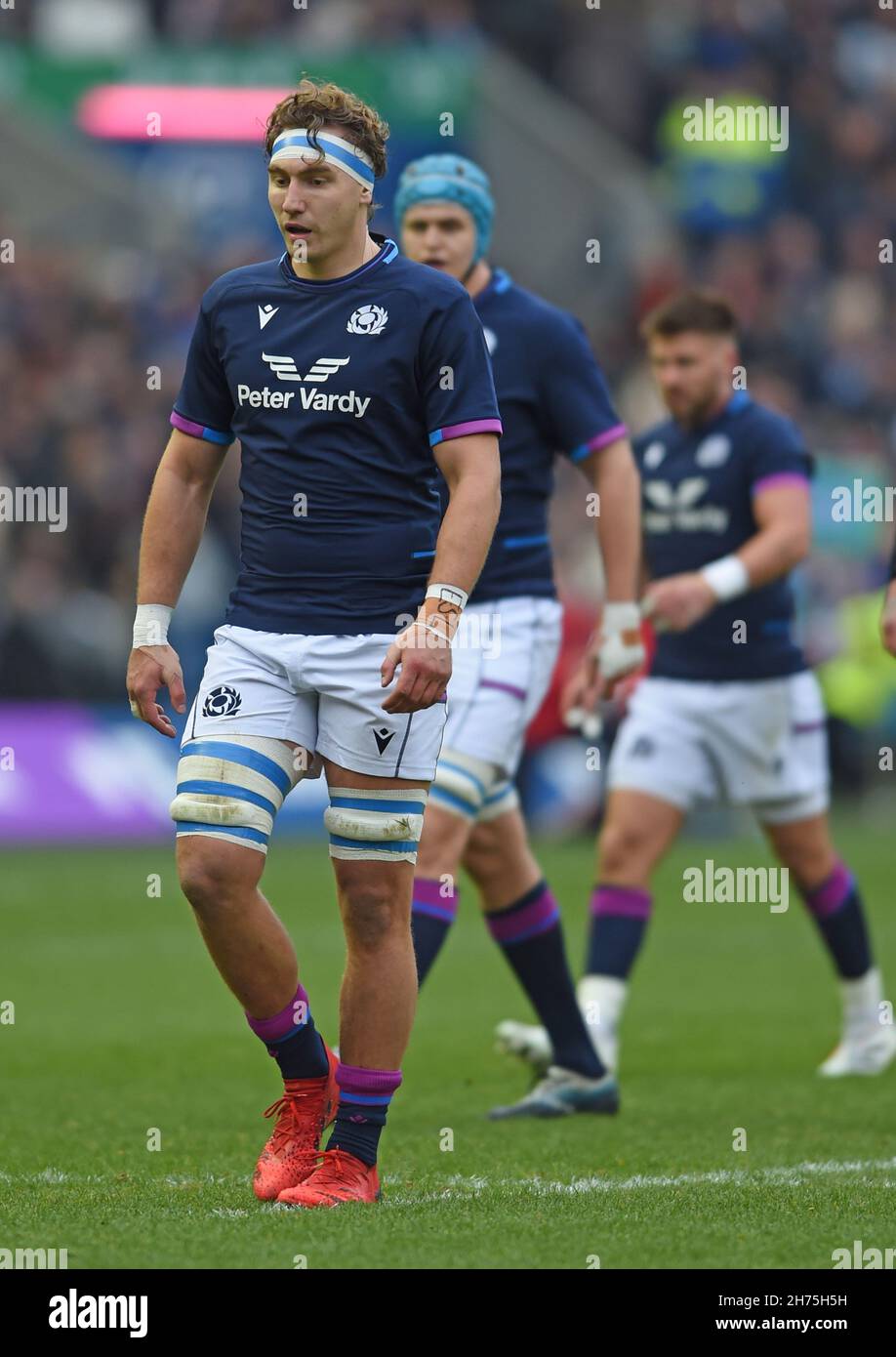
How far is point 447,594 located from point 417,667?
0.21m

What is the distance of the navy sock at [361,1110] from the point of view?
5156 millimetres

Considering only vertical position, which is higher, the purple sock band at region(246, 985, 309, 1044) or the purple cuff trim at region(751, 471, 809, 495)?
the purple cuff trim at region(751, 471, 809, 495)

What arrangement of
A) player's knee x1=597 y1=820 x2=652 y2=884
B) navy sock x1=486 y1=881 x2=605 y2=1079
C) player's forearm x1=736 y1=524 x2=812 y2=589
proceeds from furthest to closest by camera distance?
player's knee x1=597 y1=820 x2=652 y2=884 < player's forearm x1=736 y1=524 x2=812 y2=589 < navy sock x1=486 y1=881 x2=605 y2=1079

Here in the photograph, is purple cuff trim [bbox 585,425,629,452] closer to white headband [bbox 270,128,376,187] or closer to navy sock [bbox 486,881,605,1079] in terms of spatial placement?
navy sock [bbox 486,881,605,1079]

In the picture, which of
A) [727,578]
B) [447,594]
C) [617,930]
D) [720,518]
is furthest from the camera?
[720,518]

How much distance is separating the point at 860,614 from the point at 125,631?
226 inches

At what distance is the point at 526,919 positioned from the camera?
6.91 metres

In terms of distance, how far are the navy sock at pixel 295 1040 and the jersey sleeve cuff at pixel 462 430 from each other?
4.19 ft

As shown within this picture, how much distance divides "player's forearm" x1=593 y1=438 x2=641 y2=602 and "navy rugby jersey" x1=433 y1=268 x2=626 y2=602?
58 mm

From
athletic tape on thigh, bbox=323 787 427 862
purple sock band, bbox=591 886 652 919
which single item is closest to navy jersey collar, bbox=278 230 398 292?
athletic tape on thigh, bbox=323 787 427 862

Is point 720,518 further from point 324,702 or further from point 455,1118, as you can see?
point 324,702

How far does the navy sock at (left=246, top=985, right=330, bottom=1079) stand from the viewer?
17.2ft

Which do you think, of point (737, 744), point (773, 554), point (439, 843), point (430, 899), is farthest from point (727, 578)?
point (430, 899)
